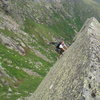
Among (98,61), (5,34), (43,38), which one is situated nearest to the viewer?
(98,61)

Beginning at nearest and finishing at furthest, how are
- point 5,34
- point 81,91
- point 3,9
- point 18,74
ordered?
point 81,91, point 18,74, point 5,34, point 3,9

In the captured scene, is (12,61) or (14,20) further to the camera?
(14,20)

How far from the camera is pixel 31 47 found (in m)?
101

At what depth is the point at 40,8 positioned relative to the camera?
186 m

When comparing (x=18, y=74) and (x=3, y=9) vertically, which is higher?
(x=3, y=9)

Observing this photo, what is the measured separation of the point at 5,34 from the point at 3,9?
85.0ft

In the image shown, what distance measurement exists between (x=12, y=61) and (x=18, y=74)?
9494mm

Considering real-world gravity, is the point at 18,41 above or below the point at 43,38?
below

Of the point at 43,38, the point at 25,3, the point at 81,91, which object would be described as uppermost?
the point at 25,3

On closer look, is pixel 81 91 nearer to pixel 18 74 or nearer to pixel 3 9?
pixel 18 74

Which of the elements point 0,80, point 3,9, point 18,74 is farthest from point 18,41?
point 0,80

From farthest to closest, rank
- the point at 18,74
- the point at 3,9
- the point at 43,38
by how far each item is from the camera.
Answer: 1. the point at 43,38
2. the point at 3,9
3. the point at 18,74

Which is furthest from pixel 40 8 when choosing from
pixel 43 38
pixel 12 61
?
pixel 12 61

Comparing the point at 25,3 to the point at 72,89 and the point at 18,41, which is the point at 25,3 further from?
the point at 72,89
